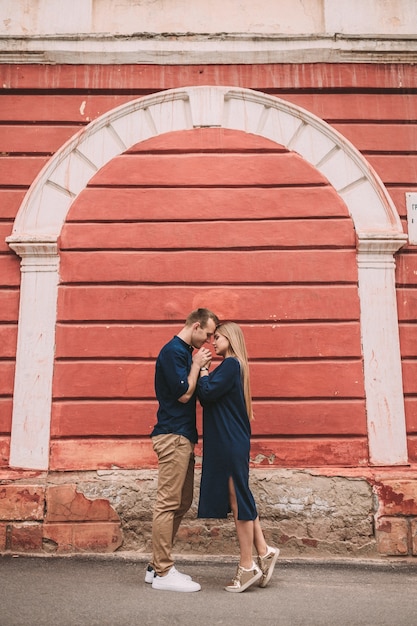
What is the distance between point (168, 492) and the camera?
364 centimetres

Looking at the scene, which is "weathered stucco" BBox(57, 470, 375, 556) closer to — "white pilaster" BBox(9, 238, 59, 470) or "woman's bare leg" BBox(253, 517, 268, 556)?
"white pilaster" BBox(9, 238, 59, 470)

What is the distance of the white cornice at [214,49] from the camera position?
5281 mm

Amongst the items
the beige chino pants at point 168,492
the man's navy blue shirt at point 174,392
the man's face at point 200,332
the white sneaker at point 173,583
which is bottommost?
the white sneaker at point 173,583

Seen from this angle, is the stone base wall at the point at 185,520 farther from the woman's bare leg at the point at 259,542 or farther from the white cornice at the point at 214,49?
the white cornice at the point at 214,49

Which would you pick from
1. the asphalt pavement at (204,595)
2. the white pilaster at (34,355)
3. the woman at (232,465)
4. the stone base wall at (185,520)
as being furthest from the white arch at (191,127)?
the woman at (232,465)

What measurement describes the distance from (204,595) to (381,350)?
2451 millimetres

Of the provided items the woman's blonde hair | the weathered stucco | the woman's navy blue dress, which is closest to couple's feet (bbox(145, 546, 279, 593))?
the woman's navy blue dress

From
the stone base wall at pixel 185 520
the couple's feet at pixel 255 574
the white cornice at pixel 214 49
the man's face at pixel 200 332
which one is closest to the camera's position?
the couple's feet at pixel 255 574

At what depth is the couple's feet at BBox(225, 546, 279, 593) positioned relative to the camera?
137 inches

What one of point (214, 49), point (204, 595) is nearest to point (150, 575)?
point (204, 595)

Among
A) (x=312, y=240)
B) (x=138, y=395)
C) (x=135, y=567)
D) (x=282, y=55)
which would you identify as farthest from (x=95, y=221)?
(x=135, y=567)

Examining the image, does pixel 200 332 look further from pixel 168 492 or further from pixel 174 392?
pixel 168 492

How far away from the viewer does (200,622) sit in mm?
3037

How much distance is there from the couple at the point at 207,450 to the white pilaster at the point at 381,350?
1464mm
